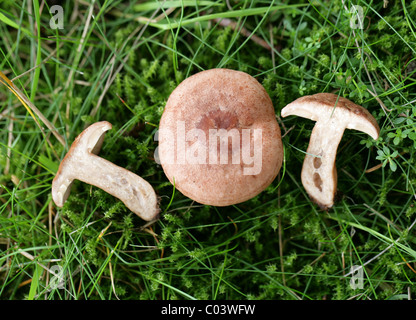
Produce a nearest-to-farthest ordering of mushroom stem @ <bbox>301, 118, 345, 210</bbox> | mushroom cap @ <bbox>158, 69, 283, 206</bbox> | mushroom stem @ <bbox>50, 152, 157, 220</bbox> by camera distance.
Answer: mushroom cap @ <bbox>158, 69, 283, 206</bbox> → mushroom stem @ <bbox>301, 118, 345, 210</bbox> → mushroom stem @ <bbox>50, 152, 157, 220</bbox>

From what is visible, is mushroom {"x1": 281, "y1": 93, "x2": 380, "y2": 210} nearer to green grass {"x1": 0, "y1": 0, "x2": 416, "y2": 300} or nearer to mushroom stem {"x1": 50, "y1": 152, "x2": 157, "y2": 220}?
green grass {"x1": 0, "y1": 0, "x2": 416, "y2": 300}

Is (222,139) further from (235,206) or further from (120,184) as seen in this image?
(120,184)

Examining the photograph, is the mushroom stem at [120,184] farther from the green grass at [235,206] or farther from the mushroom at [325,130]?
the mushroom at [325,130]

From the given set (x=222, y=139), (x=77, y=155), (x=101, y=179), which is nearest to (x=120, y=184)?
(x=101, y=179)

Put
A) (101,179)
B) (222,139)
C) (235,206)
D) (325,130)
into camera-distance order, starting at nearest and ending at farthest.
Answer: (222,139), (325,130), (101,179), (235,206)

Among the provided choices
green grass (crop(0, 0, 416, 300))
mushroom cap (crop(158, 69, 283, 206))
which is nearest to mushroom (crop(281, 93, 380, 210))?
green grass (crop(0, 0, 416, 300))
